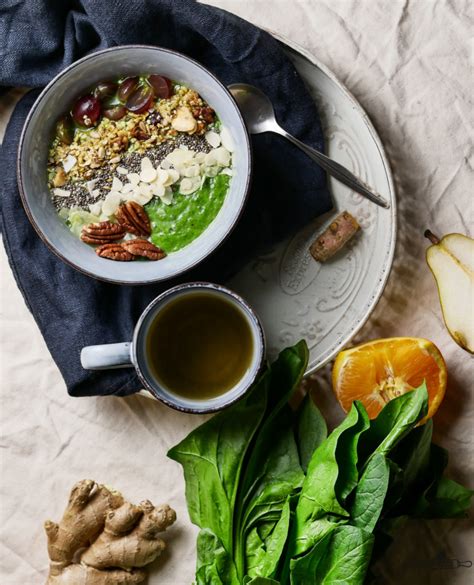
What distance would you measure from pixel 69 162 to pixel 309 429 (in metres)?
0.62

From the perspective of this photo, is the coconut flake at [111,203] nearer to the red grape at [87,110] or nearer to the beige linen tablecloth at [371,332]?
the red grape at [87,110]

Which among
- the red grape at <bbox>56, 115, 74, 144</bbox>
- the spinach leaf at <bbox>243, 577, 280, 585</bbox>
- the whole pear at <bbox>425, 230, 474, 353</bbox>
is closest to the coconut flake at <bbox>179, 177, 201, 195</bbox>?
the red grape at <bbox>56, 115, 74, 144</bbox>

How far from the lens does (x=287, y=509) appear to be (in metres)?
1.33

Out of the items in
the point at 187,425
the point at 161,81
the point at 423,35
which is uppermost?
the point at 423,35

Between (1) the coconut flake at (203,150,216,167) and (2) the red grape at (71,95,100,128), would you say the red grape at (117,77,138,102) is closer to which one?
(2) the red grape at (71,95,100,128)

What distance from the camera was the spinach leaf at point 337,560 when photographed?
49.0 inches

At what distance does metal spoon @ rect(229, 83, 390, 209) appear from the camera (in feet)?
4.71

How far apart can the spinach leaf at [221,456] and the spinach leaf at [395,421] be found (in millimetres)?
191

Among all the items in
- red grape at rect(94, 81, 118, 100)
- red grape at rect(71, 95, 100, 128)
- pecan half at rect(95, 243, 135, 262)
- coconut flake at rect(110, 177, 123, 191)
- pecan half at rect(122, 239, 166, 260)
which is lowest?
pecan half at rect(95, 243, 135, 262)

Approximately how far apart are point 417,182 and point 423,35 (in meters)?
0.28

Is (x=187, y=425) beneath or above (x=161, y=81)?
beneath

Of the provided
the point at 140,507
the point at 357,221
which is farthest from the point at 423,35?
the point at 140,507

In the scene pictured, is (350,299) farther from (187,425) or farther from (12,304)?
(12,304)

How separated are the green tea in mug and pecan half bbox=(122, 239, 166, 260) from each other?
9 centimetres
